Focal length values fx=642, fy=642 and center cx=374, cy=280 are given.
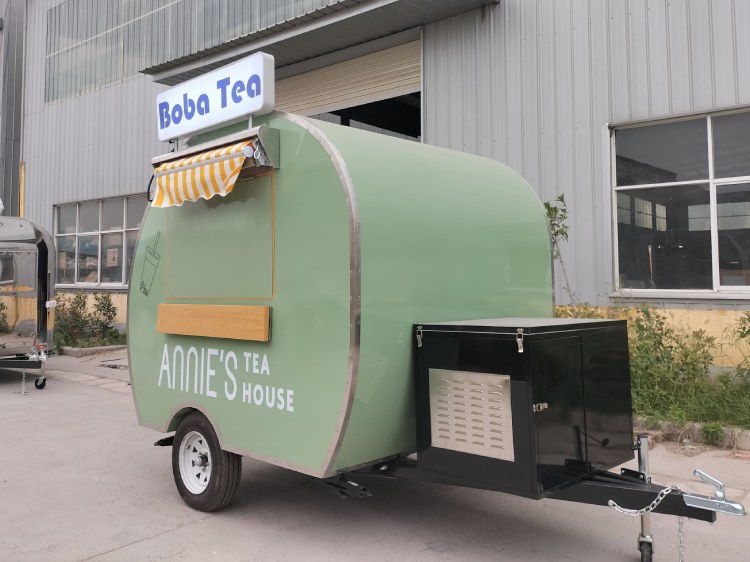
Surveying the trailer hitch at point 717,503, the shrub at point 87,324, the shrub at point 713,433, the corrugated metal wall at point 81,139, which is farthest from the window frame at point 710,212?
the shrub at point 87,324

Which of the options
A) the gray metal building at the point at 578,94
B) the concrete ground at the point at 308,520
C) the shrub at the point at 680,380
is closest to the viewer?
the concrete ground at the point at 308,520

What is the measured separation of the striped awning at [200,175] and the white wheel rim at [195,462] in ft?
6.19

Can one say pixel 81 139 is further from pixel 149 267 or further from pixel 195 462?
pixel 195 462

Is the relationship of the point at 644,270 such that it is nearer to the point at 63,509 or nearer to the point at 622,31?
the point at 622,31

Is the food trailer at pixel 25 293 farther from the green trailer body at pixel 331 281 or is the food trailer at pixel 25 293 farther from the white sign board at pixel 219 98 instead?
the white sign board at pixel 219 98

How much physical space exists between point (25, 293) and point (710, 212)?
11.0 m

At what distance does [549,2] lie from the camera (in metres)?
9.64

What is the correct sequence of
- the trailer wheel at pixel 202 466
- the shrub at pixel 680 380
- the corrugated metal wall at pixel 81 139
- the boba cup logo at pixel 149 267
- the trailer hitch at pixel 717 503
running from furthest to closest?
1. the corrugated metal wall at pixel 81 139
2. the shrub at pixel 680 380
3. the boba cup logo at pixel 149 267
4. the trailer wheel at pixel 202 466
5. the trailer hitch at pixel 717 503

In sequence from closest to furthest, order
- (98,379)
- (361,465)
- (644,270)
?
(361,465), (644,270), (98,379)

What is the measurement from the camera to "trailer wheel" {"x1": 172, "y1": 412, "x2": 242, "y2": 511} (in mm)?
4805

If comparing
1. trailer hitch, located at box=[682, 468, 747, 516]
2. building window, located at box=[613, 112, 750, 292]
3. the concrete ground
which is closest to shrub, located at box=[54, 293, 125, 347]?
the concrete ground

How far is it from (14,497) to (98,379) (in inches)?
262

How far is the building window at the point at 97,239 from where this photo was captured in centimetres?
1716

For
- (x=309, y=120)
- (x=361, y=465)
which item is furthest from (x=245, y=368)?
(x=309, y=120)
